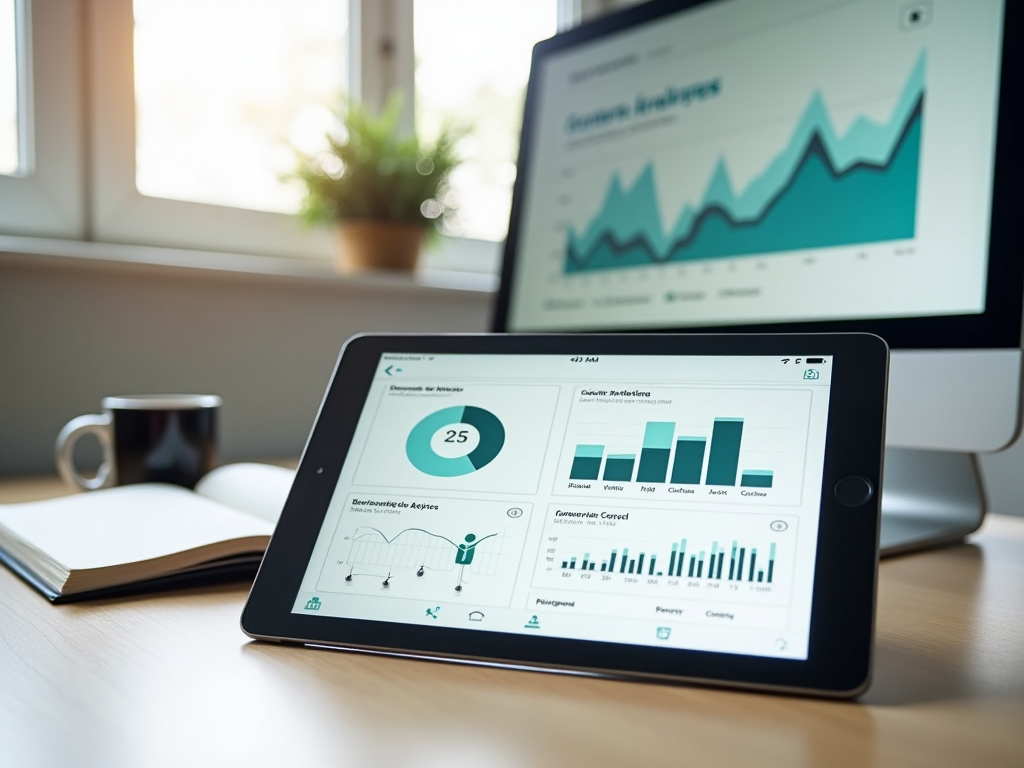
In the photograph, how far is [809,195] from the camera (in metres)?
0.66

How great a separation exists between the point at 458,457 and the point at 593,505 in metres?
0.08

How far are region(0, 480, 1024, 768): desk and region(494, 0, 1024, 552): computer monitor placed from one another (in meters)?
0.22

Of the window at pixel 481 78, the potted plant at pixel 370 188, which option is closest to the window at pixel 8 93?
the potted plant at pixel 370 188

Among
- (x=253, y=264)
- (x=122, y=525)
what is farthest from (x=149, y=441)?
(x=253, y=264)

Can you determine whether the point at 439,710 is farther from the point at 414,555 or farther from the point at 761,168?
the point at 761,168

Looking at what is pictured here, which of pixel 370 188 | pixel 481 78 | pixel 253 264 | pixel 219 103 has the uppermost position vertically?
pixel 481 78

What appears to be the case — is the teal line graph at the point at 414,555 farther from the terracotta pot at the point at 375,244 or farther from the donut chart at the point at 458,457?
the terracotta pot at the point at 375,244

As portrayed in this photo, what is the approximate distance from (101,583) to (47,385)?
0.63 meters

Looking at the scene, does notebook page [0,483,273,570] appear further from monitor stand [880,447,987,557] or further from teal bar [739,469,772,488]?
monitor stand [880,447,987,557]

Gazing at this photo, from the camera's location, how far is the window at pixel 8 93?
1.12 metres

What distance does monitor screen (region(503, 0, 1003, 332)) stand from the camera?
58cm

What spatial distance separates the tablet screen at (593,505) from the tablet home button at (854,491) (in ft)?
0.04

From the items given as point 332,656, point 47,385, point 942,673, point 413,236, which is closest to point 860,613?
point 942,673

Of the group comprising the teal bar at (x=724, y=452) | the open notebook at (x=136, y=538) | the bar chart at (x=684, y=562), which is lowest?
the open notebook at (x=136, y=538)
